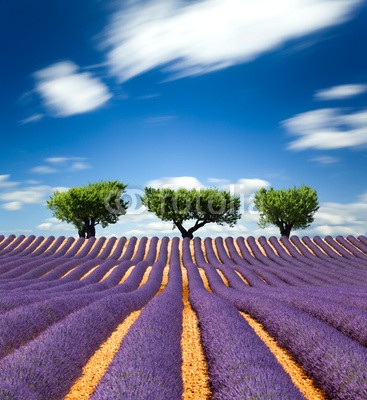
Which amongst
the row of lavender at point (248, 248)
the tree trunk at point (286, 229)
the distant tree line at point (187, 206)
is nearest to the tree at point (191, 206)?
the distant tree line at point (187, 206)

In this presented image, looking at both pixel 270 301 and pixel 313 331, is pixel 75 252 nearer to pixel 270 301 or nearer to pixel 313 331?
pixel 270 301

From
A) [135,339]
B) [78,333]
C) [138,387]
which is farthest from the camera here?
[78,333]

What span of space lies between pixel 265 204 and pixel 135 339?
140 ft

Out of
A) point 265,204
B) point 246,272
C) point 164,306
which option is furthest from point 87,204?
point 164,306

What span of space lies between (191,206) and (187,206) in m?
0.43

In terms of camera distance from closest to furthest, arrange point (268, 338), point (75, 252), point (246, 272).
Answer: point (268, 338) < point (246, 272) < point (75, 252)

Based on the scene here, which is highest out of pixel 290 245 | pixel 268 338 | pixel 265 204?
pixel 265 204

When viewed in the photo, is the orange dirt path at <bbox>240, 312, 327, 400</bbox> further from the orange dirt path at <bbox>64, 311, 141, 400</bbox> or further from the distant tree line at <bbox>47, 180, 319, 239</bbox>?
the distant tree line at <bbox>47, 180, 319, 239</bbox>

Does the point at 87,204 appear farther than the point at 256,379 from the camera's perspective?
Yes

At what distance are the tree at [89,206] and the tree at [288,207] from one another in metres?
16.7

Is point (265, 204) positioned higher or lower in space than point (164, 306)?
higher

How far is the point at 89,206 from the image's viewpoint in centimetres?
4700

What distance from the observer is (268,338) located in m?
7.12

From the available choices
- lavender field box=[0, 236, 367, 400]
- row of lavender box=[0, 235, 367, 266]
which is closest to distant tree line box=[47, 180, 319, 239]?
row of lavender box=[0, 235, 367, 266]
